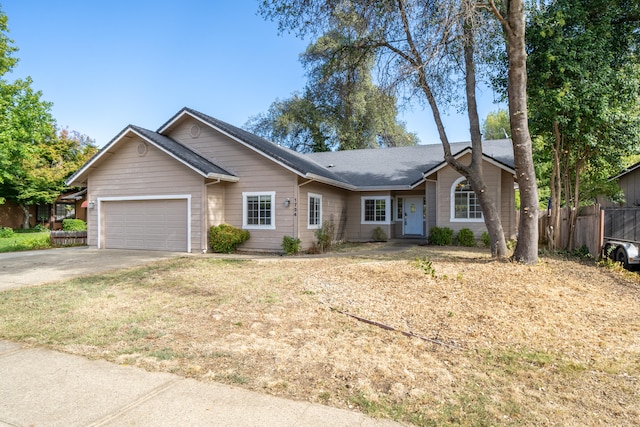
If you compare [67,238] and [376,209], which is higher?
[376,209]

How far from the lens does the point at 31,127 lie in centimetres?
2228

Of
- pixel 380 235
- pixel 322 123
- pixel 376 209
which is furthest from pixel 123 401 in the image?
pixel 322 123

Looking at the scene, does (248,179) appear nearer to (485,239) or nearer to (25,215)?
(485,239)

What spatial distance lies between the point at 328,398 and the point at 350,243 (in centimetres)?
1440

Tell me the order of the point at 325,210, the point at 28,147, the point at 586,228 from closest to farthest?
the point at 586,228 → the point at 325,210 → the point at 28,147

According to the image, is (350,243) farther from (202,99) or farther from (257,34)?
(202,99)

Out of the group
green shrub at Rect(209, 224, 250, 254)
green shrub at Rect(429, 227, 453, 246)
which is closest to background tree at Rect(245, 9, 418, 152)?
green shrub at Rect(429, 227, 453, 246)

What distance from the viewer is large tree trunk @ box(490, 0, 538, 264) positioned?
9578 millimetres

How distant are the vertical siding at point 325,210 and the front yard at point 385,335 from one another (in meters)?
5.29

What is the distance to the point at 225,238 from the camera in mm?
→ 13109

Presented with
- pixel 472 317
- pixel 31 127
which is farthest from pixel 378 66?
pixel 31 127

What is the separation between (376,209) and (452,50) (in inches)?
319

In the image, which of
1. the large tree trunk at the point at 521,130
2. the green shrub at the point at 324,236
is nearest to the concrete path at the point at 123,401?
the large tree trunk at the point at 521,130

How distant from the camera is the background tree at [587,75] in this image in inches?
432
